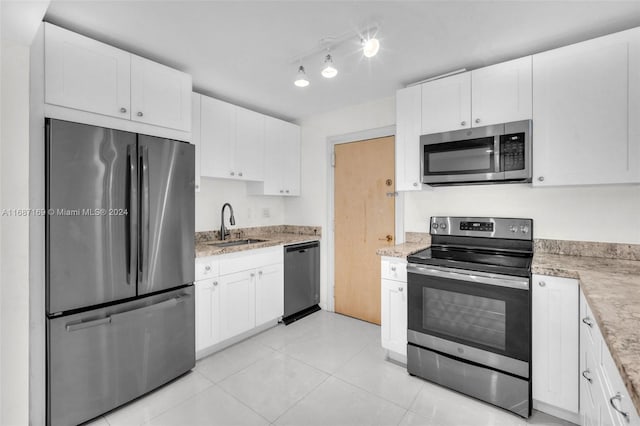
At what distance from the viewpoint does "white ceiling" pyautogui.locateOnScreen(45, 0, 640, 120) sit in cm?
168

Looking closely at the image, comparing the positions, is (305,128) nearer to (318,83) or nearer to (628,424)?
(318,83)

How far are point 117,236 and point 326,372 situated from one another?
1801mm

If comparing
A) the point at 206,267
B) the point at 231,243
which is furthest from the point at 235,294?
the point at 231,243

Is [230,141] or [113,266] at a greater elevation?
[230,141]

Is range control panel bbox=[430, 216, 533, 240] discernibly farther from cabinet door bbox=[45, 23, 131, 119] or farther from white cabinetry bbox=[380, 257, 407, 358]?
cabinet door bbox=[45, 23, 131, 119]

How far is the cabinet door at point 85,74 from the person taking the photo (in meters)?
1.68

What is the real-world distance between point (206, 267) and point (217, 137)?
127 centimetres

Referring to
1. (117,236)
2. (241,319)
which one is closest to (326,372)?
(241,319)

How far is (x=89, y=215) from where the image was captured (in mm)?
1735

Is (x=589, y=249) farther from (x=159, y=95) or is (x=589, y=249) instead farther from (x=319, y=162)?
(x=159, y=95)

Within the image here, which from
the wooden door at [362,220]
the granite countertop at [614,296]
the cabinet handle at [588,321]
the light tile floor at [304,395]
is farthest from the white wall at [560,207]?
the light tile floor at [304,395]

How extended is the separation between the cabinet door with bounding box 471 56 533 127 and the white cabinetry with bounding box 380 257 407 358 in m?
1.27

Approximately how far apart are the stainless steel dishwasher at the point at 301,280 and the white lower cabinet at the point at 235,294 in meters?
0.10

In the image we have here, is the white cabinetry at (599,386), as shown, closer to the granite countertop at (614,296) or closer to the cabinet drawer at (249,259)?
the granite countertop at (614,296)
